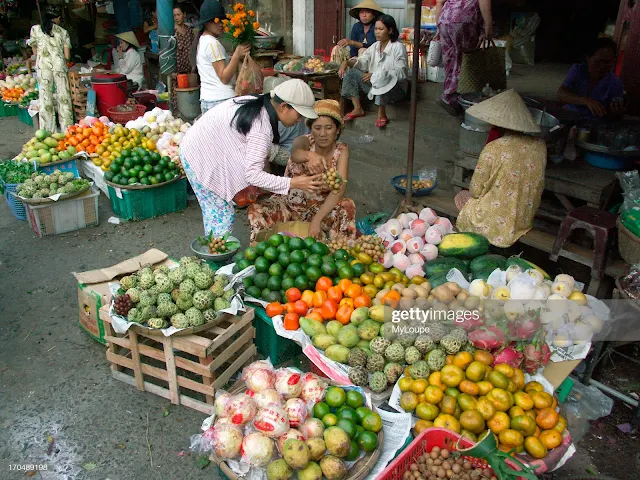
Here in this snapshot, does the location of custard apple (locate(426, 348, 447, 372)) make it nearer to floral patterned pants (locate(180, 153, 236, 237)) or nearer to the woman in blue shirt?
floral patterned pants (locate(180, 153, 236, 237))

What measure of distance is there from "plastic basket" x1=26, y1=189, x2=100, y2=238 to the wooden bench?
3622 millimetres

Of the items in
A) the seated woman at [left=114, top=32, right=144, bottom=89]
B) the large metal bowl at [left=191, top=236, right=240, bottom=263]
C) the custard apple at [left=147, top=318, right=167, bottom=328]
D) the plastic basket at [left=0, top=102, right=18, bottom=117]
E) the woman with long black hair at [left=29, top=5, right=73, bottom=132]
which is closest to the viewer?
the custard apple at [left=147, top=318, right=167, bottom=328]

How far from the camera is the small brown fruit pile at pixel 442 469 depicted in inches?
88.3

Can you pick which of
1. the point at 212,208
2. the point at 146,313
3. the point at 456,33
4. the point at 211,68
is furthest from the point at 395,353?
the point at 456,33

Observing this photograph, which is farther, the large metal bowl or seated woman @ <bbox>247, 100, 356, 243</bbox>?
seated woman @ <bbox>247, 100, 356, 243</bbox>

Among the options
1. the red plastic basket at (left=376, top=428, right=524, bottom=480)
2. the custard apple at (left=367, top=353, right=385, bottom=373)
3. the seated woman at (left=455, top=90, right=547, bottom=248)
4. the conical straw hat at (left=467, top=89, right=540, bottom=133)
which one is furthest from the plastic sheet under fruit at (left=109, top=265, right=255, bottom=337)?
the conical straw hat at (left=467, top=89, right=540, bottom=133)

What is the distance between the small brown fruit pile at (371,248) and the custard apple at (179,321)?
1560 millimetres

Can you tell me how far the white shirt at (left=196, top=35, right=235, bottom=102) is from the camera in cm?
570

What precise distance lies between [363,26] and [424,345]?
6.12 m

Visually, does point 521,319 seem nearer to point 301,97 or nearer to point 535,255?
point 535,255

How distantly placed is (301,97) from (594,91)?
3.52 m

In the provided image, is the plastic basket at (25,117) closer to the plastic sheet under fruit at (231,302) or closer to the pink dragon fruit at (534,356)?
the plastic sheet under fruit at (231,302)

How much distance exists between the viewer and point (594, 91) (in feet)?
17.6

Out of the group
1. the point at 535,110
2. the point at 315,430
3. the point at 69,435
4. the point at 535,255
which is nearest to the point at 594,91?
the point at 535,110
